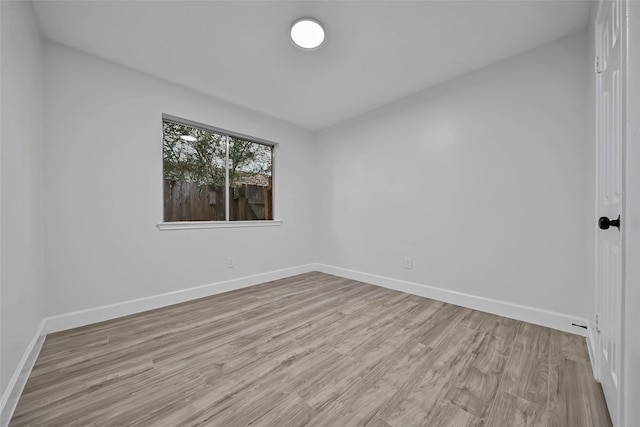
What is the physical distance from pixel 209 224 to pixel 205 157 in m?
0.86

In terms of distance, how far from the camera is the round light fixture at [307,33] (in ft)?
6.21

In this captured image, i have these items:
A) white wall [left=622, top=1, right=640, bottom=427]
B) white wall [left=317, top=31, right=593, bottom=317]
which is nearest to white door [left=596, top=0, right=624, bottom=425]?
white wall [left=622, top=1, right=640, bottom=427]

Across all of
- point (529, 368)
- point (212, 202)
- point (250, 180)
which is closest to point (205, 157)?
point (212, 202)

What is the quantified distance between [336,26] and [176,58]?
1523 mm

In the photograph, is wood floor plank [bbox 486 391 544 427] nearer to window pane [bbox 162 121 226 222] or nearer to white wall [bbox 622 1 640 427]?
white wall [bbox 622 1 640 427]

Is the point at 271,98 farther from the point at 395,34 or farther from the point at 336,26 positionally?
the point at 395,34

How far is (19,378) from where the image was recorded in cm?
144

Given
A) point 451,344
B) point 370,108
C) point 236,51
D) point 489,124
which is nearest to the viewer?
point 451,344

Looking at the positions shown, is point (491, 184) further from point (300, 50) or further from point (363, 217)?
point (300, 50)

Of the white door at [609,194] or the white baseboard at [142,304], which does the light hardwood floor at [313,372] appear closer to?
the white baseboard at [142,304]

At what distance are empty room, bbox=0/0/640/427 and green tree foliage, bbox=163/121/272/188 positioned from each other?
0.03 metres

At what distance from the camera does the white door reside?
1062mm

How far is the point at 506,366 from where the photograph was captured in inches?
61.7

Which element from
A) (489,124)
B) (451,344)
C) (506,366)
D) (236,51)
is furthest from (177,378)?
(489,124)
